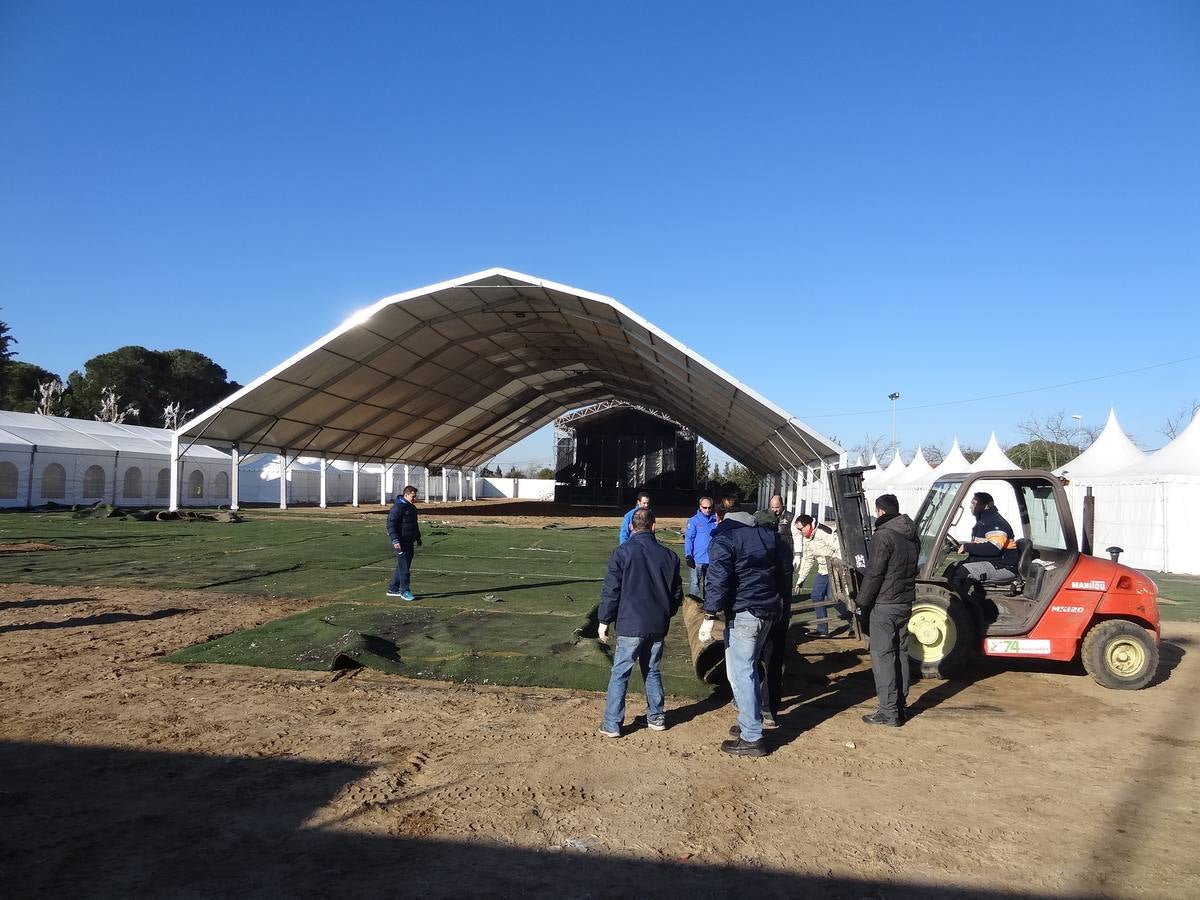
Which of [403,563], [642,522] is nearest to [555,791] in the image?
[642,522]

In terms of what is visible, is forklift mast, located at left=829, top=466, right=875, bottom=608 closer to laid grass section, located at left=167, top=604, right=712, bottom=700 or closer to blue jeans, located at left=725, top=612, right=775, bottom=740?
laid grass section, located at left=167, top=604, right=712, bottom=700

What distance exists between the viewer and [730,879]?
11.6 feet

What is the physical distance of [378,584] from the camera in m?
12.2

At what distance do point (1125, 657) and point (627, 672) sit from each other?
488 centimetres

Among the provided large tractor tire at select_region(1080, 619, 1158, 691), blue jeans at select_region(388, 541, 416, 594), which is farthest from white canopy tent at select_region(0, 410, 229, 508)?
large tractor tire at select_region(1080, 619, 1158, 691)

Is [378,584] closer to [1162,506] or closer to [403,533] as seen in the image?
[403,533]

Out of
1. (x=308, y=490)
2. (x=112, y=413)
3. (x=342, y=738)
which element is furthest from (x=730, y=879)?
(x=112, y=413)

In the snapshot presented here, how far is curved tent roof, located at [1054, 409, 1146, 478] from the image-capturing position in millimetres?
20094

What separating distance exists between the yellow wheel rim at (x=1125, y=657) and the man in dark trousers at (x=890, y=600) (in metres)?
2.58

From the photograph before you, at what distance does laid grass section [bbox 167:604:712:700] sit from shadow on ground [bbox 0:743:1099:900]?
108 inches

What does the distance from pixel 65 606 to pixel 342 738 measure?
6.62 metres

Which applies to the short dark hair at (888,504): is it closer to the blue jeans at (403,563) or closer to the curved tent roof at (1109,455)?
the blue jeans at (403,563)

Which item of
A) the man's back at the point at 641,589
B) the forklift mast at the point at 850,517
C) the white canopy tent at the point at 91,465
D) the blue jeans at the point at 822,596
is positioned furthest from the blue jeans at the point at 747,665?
the white canopy tent at the point at 91,465

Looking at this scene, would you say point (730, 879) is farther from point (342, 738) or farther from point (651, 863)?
point (342, 738)
